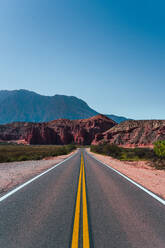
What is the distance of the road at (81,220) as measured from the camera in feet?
11.8

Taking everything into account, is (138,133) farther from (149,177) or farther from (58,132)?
(149,177)

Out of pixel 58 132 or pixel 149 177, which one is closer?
pixel 149 177

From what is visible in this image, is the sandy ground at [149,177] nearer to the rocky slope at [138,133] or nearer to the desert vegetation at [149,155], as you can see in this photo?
the desert vegetation at [149,155]

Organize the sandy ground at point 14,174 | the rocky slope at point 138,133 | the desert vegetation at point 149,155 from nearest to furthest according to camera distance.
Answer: the sandy ground at point 14,174 → the desert vegetation at point 149,155 → the rocky slope at point 138,133

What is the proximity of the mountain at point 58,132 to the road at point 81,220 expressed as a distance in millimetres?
125712

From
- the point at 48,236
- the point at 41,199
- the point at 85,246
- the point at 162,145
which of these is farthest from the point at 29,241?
the point at 162,145

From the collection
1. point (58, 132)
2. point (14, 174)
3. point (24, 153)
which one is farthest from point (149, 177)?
point (58, 132)

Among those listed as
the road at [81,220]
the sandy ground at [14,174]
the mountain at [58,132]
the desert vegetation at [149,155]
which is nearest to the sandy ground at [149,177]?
the road at [81,220]

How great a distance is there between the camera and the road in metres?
3.60

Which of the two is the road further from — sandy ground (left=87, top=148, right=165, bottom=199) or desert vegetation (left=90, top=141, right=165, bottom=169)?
desert vegetation (left=90, top=141, right=165, bottom=169)

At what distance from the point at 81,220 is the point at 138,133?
84165mm

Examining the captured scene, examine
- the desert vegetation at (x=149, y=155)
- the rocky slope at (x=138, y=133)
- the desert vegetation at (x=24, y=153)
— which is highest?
the rocky slope at (x=138, y=133)

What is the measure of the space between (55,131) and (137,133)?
72.7 meters

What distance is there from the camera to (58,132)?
144 m
